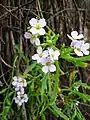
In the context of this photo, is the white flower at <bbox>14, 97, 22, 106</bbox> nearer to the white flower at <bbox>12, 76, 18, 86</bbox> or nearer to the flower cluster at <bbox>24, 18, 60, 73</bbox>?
the white flower at <bbox>12, 76, 18, 86</bbox>

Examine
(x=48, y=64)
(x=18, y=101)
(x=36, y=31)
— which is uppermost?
(x=36, y=31)

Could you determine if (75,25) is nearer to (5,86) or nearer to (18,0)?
(18,0)

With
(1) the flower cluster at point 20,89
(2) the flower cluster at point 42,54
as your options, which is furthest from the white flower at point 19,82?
(2) the flower cluster at point 42,54

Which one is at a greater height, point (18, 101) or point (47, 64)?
point (47, 64)

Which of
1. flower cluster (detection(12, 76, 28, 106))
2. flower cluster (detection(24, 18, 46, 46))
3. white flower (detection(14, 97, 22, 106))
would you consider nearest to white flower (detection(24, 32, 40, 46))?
flower cluster (detection(24, 18, 46, 46))

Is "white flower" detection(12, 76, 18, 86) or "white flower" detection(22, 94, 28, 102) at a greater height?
"white flower" detection(12, 76, 18, 86)

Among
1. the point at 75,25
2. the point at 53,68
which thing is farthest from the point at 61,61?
the point at 53,68

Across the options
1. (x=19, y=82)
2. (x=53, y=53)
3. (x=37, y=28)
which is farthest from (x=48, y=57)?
(x=19, y=82)

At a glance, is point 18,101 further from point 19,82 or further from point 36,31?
point 36,31

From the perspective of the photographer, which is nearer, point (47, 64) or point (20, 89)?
point (47, 64)
